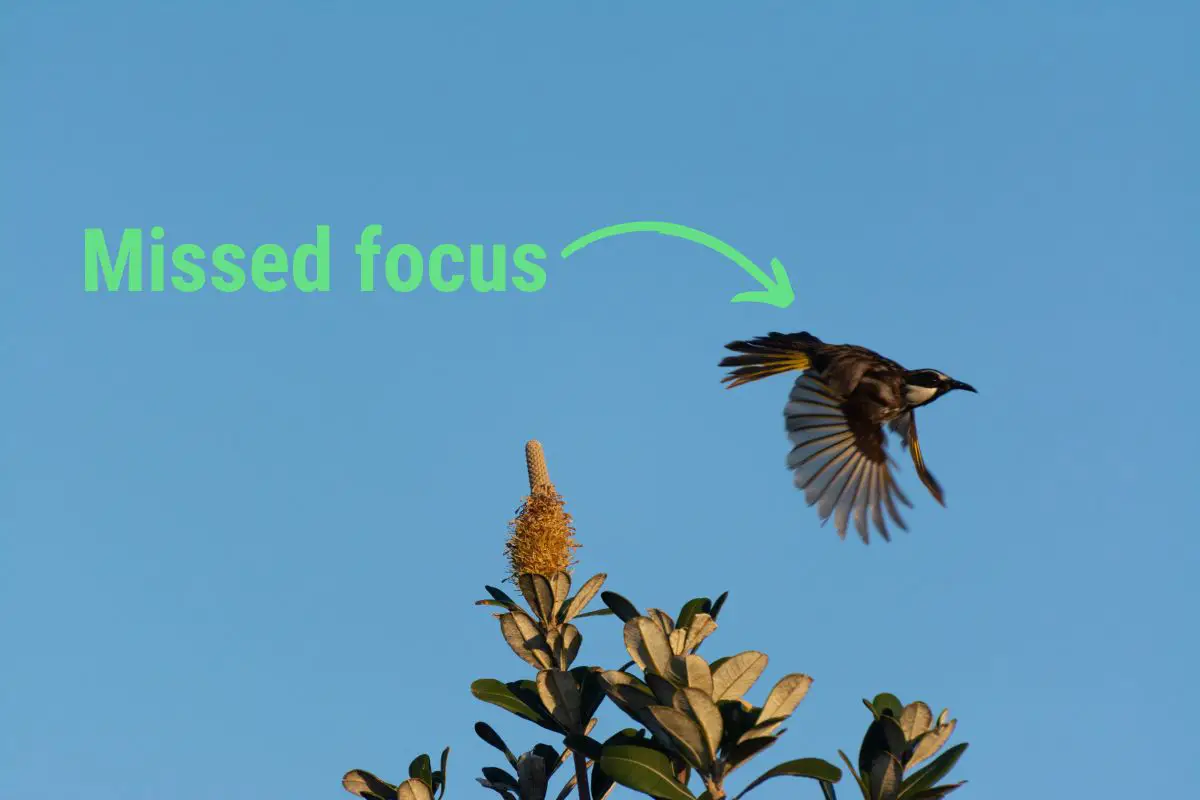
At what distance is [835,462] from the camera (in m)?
9.24

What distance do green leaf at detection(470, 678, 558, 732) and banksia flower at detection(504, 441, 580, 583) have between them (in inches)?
21.6

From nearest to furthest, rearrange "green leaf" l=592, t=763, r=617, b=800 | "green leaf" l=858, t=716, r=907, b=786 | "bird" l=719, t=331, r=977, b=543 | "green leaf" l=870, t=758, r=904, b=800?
"green leaf" l=870, t=758, r=904, b=800, "green leaf" l=858, t=716, r=907, b=786, "green leaf" l=592, t=763, r=617, b=800, "bird" l=719, t=331, r=977, b=543

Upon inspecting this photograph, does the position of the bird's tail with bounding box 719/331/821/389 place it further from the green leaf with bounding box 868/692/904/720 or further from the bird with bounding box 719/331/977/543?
the green leaf with bounding box 868/692/904/720

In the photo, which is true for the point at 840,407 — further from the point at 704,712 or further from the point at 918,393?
the point at 704,712

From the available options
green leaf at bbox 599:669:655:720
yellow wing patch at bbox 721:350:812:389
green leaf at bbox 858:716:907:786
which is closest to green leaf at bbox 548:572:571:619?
green leaf at bbox 599:669:655:720

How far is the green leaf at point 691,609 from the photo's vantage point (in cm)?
582

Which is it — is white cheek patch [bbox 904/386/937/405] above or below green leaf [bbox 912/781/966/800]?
above

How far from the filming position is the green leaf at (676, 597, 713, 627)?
5.82 meters

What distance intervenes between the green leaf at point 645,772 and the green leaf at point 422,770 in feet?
3.04

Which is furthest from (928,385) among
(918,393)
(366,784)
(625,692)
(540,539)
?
(366,784)

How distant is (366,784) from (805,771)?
182 cm

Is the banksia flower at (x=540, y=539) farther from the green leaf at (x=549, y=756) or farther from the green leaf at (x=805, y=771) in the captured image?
the green leaf at (x=805, y=771)

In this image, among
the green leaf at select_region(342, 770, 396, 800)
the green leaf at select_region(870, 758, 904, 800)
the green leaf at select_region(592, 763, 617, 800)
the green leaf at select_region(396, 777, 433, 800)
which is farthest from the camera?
the green leaf at select_region(592, 763, 617, 800)

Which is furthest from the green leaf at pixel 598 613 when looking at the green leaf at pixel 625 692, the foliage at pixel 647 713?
the green leaf at pixel 625 692
